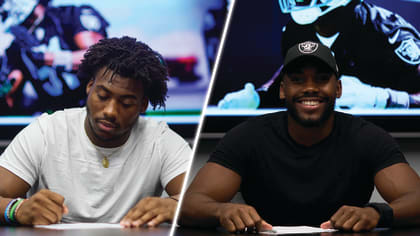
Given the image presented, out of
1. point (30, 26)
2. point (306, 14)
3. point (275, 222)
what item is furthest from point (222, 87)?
point (30, 26)

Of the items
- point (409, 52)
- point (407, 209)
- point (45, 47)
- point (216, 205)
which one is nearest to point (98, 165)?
Result: point (45, 47)

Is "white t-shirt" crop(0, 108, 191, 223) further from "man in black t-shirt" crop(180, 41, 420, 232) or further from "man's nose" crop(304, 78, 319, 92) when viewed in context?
"man's nose" crop(304, 78, 319, 92)

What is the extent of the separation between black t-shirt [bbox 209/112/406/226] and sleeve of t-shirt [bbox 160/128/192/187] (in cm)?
48

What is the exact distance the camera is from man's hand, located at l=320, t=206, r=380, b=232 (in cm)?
55

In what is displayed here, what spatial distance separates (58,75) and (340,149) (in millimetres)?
566

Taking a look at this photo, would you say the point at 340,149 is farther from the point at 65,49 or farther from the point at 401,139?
the point at 65,49

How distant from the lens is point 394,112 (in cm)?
115

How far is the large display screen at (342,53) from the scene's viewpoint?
3.64 feet

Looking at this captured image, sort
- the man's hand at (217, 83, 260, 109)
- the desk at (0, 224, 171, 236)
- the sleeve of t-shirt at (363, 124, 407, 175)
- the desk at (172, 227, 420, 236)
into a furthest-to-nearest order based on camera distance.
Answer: the man's hand at (217, 83, 260, 109)
the sleeve of t-shirt at (363, 124, 407, 175)
the desk at (172, 227, 420, 236)
the desk at (0, 224, 171, 236)

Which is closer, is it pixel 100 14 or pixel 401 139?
pixel 100 14

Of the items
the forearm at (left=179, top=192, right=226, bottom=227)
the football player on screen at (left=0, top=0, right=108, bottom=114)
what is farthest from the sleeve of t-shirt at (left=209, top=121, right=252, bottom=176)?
the football player on screen at (left=0, top=0, right=108, bottom=114)

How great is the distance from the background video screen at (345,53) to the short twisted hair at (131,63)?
2.53ft

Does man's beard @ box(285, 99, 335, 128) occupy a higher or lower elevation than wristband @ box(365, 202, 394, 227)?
higher

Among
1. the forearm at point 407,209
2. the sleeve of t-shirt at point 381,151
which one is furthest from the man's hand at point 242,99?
the forearm at point 407,209
